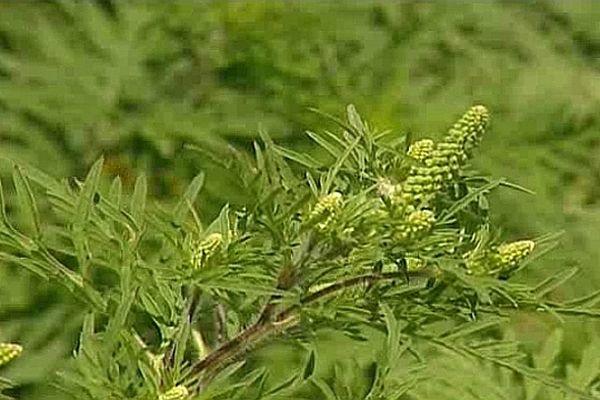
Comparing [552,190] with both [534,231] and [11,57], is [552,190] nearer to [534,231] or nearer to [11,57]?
[534,231]

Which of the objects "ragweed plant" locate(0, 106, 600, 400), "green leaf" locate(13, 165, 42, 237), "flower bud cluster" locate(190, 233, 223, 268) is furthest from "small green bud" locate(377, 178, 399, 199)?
"green leaf" locate(13, 165, 42, 237)

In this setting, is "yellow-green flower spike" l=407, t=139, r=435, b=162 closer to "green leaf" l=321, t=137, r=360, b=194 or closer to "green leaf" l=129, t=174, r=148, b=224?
"green leaf" l=321, t=137, r=360, b=194

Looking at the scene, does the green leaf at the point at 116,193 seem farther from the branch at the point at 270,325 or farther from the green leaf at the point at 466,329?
the green leaf at the point at 466,329

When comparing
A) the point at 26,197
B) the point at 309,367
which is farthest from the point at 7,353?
the point at 309,367

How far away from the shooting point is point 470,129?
1.06 metres

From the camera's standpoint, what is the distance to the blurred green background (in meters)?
2.36

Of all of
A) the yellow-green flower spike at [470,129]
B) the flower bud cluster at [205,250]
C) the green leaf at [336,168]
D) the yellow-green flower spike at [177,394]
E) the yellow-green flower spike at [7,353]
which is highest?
the yellow-green flower spike at [470,129]

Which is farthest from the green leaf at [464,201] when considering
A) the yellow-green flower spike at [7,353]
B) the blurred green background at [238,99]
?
the blurred green background at [238,99]

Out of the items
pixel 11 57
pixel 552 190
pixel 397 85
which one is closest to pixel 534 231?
pixel 552 190

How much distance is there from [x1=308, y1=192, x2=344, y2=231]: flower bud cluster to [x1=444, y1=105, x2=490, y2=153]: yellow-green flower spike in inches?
3.7

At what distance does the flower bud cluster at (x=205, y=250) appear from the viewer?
112 cm

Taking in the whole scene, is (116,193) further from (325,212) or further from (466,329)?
(466,329)

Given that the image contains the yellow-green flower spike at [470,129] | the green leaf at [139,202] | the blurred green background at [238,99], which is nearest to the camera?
the yellow-green flower spike at [470,129]

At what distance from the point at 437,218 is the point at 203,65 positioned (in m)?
1.55
